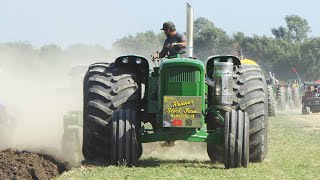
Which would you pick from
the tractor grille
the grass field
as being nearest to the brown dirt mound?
the grass field

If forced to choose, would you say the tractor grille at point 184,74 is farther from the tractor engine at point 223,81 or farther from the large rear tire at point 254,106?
the large rear tire at point 254,106

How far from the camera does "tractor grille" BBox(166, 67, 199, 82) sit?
11.5m

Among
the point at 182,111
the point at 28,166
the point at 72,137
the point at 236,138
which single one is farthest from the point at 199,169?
the point at 72,137

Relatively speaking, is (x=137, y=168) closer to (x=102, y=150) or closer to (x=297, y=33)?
(x=102, y=150)

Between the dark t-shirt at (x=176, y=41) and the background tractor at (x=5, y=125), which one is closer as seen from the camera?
the dark t-shirt at (x=176, y=41)

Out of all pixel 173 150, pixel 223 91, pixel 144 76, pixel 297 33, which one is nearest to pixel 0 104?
pixel 173 150

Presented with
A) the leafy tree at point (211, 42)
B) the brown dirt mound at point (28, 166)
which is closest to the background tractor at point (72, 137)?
the brown dirt mound at point (28, 166)

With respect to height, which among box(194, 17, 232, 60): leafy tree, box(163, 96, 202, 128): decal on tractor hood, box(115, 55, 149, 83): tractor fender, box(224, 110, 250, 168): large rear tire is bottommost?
box(224, 110, 250, 168): large rear tire

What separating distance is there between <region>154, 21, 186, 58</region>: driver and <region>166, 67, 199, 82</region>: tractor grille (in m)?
1.38

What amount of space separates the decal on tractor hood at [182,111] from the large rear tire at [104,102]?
2.36 ft

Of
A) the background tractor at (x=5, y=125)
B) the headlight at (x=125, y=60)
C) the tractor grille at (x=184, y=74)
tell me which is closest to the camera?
the tractor grille at (x=184, y=74)

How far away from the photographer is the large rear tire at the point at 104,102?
1183 centimetres

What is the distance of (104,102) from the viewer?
1186cm

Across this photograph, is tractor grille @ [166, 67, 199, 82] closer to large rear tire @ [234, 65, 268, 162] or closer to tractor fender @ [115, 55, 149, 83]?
tractor fender @ [115, 55, 149, 83]
